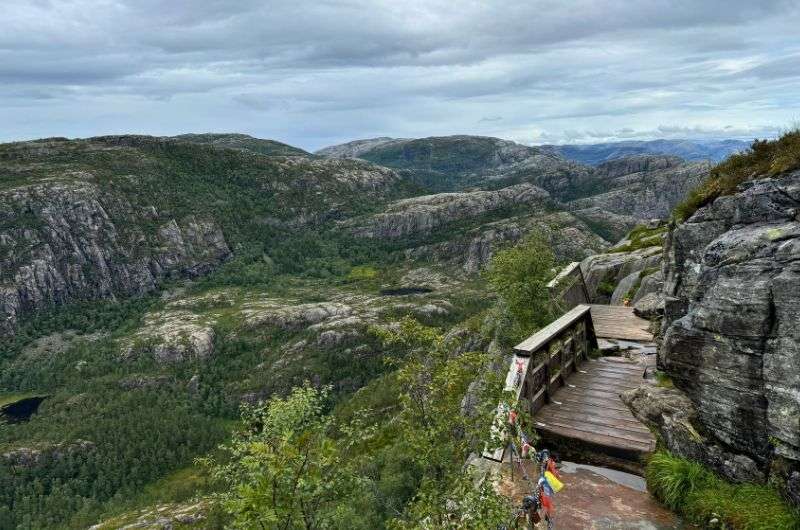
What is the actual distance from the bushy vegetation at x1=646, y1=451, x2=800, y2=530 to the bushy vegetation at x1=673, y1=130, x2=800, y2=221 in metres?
6.79

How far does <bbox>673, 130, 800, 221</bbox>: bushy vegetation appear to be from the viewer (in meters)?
11.2

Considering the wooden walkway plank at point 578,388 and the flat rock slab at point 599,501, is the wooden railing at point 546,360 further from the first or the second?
the flat rock slab at point 599,501

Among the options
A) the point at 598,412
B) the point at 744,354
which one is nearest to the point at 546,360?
the point at 598,412

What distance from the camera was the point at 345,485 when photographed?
53.0 feet

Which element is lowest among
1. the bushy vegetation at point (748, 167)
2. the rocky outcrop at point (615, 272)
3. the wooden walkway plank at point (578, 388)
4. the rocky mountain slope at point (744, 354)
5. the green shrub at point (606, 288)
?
the green shrub at point (606, 288)

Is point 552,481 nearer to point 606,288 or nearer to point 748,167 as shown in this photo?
point 748,167

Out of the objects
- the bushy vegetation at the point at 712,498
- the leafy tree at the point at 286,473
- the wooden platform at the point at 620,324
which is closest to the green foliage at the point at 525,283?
the wooden platform at the point at 620,324

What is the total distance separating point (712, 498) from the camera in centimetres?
962

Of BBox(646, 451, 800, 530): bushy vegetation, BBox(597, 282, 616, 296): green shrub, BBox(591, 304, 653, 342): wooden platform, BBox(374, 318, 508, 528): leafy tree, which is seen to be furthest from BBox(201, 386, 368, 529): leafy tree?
BBox(597, 282, 616, 296): green shrub

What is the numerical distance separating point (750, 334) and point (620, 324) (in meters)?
16.3

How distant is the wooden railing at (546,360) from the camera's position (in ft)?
44.0

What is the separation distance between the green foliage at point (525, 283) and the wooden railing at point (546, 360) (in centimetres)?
557

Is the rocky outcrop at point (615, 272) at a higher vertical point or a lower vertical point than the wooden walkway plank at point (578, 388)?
lower

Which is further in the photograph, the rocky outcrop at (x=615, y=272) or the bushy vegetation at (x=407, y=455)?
the rocky outcrop at (x=615, y=272)
